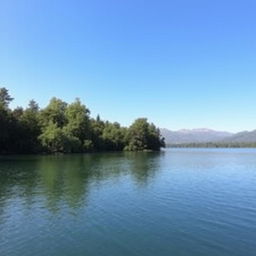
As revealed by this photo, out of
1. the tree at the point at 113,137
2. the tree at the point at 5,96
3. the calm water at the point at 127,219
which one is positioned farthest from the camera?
the tree at the point at 113,137

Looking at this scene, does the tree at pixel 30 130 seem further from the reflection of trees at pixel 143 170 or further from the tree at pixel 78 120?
the reflection of trees at pixel 143 170

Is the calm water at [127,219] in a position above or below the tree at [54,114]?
below

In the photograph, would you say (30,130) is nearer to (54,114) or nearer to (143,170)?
(54,114)

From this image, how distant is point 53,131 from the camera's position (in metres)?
108

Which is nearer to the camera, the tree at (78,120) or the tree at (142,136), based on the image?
the tree at (78,120)

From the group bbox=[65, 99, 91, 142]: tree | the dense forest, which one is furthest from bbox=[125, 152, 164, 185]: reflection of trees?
bbox=[65, 99, 91, 142]: tree

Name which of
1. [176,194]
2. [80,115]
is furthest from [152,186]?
[80,115]

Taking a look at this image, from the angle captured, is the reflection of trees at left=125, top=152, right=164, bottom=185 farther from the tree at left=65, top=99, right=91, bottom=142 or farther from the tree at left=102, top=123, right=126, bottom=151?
the tree at left=102, top=123, right=126, bottom=151

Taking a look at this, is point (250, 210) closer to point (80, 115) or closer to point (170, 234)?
point (170, 234)

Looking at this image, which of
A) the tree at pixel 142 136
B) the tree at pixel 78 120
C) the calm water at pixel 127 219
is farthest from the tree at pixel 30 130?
the calm water at pixel 127 219

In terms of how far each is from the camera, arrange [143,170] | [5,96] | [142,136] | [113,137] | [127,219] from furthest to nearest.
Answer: [142,136] < [113,137] < [5,96] < [143,170] < [127,219]

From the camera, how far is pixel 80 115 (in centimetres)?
12431

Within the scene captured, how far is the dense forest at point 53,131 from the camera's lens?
103625 millimetres

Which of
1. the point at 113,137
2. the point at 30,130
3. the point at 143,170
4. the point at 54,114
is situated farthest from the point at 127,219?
the point at 113,137
